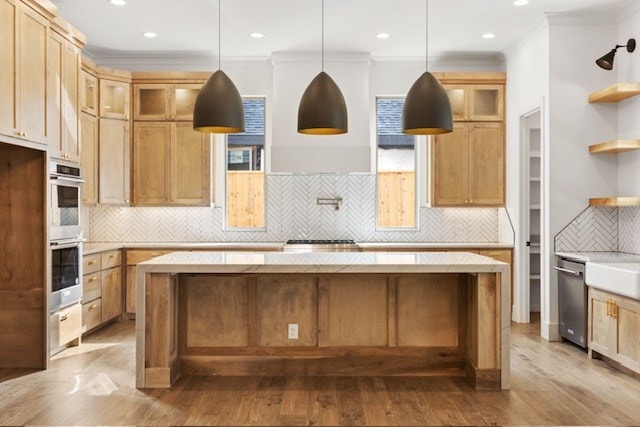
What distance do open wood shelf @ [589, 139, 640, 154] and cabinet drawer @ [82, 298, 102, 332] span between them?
4951 millimetres

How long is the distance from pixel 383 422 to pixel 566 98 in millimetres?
3659

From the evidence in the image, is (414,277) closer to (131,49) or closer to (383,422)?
(383,422)

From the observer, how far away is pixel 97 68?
243 inches

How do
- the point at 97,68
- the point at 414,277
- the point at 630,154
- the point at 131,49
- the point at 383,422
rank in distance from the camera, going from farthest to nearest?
the point at 131,49 → the point at 97,68 → the point at 630,154 → the point at 414,277 → the point at 383,422

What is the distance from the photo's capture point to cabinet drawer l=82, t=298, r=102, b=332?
537 cm

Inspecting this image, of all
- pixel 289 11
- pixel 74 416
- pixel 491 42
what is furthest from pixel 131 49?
pixel 74 416

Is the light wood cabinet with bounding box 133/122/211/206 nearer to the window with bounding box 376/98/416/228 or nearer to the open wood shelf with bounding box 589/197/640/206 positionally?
the window with bounding box 376/98/416/228

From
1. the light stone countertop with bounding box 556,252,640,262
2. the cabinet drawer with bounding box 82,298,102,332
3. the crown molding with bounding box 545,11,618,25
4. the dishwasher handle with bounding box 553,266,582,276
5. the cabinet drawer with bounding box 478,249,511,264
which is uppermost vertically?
the crown molding with bounding box 545,11,618,25

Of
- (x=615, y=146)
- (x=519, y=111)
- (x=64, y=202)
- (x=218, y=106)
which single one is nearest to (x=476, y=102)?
(x=519, y=111)

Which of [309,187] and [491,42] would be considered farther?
[309,187]

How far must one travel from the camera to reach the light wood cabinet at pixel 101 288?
17.8 feet

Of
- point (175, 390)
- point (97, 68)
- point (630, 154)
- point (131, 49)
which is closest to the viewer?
point (175, 390)

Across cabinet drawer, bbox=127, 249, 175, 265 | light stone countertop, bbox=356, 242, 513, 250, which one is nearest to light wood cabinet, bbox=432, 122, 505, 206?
light stone countertop, bbox=356, 242, 513, 250

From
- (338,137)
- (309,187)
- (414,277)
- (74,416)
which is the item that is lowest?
(74,416)
